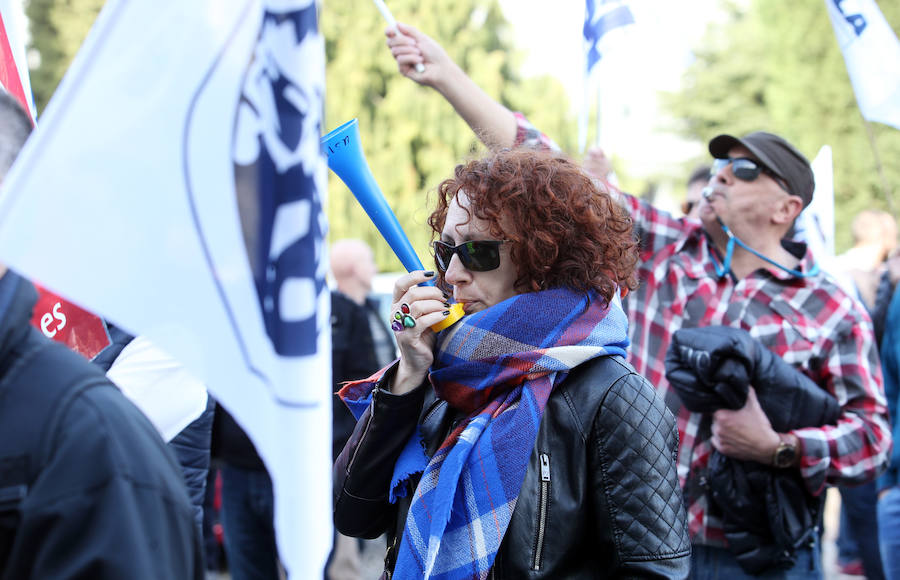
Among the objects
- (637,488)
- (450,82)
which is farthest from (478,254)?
(450,82)

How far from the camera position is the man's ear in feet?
A: 11.3

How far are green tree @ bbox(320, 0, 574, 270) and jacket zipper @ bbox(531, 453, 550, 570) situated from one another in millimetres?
15838

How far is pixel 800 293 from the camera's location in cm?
331

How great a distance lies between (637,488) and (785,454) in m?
1.34

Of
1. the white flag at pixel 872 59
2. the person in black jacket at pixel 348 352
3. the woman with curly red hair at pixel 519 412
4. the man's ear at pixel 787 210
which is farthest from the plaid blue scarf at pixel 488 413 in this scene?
the person in black jacket at pixel 348 352

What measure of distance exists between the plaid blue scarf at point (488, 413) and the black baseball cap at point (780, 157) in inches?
59.7

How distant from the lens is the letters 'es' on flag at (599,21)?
12.7ft

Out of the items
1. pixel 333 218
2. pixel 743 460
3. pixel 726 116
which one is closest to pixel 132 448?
pixel 743 460

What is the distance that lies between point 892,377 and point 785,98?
652 inches

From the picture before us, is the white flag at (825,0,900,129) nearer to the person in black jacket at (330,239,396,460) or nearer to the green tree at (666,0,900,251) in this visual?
the person in black jacket at (330,239,396,460)

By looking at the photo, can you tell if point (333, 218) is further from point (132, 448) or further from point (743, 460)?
point (132, 448)

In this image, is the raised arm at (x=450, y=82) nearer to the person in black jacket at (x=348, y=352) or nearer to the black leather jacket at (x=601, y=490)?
the black leather jacket at (x=601, y=490)

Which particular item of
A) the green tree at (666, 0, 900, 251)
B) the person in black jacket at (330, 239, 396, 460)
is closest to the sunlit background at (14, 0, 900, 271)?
the green tree at (666, 0, 900, 251)

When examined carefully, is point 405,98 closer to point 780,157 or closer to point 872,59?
point 872,59
